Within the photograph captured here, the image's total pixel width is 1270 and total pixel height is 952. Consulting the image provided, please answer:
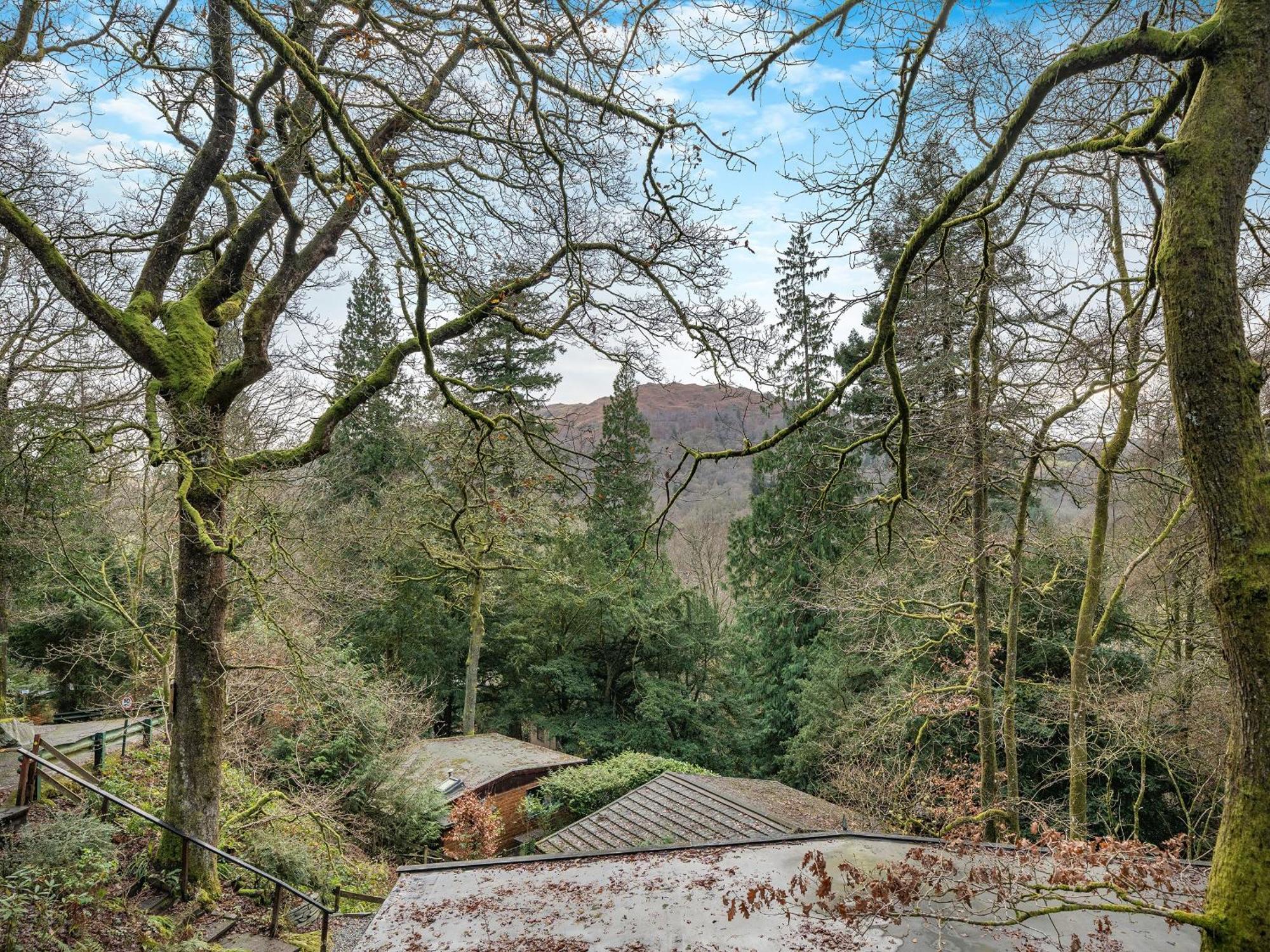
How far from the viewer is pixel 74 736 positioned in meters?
11.1

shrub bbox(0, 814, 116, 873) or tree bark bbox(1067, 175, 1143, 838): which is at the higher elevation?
tree bark bbox(1067, 175, 1143, 838)

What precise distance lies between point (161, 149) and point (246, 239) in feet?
3.11

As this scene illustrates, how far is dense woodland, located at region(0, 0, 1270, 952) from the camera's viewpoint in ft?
10.4

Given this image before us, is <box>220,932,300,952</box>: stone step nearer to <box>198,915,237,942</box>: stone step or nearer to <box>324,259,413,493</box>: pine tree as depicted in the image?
<box>198,915,237,942</box>: stone step

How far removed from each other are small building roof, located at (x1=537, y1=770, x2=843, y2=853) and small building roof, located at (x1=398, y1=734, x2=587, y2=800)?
8.02ft

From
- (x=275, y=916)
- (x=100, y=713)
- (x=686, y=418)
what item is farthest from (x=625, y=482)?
(x=275, y=916)

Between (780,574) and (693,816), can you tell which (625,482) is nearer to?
(780,574)

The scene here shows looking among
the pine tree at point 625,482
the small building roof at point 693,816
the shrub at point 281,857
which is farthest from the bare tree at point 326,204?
the pine tree at point 625,482

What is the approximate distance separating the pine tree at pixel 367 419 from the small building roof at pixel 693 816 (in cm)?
1084

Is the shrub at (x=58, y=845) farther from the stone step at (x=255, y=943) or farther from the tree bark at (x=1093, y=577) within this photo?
the tree bark at (x=1093, y=577)

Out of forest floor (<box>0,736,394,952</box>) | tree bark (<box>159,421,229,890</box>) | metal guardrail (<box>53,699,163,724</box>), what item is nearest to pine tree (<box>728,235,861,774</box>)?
forest floor (<box>0,736,394,952</box>)

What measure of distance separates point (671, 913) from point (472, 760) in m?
12.4

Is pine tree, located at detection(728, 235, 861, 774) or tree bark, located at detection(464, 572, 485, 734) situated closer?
pine tree, located at detection(728, 235, 861, 774)

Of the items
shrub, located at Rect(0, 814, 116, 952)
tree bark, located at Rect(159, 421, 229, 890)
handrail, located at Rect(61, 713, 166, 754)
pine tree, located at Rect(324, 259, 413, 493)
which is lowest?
handrail, located at Rect(61, 713, 166, 754)
